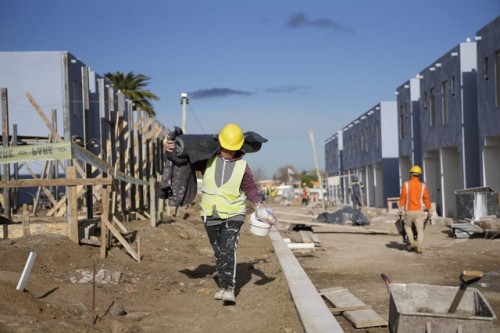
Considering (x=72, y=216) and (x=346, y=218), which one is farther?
(x=346, y=218)

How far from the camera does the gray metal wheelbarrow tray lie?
5.15 m

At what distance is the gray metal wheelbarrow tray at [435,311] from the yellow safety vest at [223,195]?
2235mm

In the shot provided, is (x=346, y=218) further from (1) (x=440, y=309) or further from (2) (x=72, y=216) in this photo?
(1) (x=440, y=309)

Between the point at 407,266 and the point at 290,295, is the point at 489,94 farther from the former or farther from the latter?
the point at 290,295

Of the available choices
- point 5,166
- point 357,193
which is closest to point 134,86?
point 357,193

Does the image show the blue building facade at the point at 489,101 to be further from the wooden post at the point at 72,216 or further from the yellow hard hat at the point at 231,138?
the yellow hard hat at the point at 231,138

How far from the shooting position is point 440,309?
597 cm

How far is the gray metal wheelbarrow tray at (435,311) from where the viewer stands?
5152 millimetres

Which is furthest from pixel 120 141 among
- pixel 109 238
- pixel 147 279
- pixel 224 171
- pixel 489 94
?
pixel 489 94

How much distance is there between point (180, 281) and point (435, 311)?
172 inches

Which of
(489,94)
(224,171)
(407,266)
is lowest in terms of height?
(407,266)

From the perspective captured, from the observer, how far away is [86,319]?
6.31 metres

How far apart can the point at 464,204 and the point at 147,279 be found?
42.0ft

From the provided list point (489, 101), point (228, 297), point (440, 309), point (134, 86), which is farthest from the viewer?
point (134, 86)
